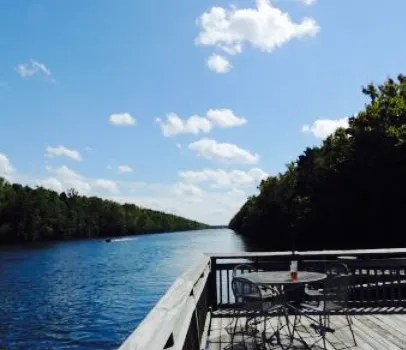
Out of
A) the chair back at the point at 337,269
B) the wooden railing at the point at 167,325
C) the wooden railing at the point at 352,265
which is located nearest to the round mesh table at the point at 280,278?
the chair back at the point at 337,269

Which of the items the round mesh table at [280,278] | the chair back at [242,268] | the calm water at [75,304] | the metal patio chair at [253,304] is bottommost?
the calm water at [75,304]

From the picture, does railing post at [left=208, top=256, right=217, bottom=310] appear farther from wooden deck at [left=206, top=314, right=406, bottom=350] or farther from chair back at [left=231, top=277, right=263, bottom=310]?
chair back at [left=231, top=277, right=263, bottom=310]

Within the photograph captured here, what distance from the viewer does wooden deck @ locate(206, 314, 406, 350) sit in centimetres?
551

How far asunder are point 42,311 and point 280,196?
153 ft

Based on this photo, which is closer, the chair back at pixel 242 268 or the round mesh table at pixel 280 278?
the round mesh table at pixel 280 278

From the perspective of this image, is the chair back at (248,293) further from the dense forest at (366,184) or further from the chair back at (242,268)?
the dense forest at (366,184)

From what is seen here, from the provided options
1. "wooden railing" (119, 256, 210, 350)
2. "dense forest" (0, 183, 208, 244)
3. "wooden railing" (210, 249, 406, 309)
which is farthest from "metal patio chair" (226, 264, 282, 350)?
"dense forest" (0, 183, 208, 244)

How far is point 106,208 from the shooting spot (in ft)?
436

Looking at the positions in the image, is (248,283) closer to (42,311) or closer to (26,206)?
(42,311)

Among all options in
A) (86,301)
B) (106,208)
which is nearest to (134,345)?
(86,301)

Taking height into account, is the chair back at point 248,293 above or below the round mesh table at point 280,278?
below

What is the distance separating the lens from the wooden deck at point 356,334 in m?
5.51

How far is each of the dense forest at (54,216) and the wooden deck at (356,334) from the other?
285 ft

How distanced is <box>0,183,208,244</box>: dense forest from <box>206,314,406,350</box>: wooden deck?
86.9 metres
